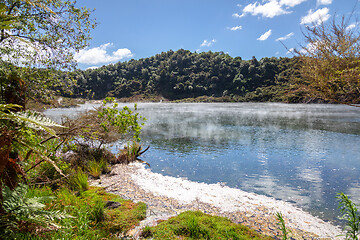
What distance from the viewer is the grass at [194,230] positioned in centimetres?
549

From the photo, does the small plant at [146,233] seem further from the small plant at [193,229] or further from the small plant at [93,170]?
the small plant at [93,170]

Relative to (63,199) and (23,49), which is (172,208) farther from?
(23,49)

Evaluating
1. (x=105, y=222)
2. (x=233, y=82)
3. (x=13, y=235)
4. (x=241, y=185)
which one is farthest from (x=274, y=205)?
(x=233, y=82)

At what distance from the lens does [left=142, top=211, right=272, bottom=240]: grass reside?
549 centimetres

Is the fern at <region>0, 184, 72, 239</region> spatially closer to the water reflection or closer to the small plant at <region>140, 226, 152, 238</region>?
the small plant at <region>140, 226, 152, 238</region>

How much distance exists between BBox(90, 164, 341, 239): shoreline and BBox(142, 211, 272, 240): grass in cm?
62

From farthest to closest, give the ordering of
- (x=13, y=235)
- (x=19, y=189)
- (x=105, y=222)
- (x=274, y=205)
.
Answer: (x=274, y=205) < (x=105, y=222) < (x=19, y=189) < (x=13, y=235)

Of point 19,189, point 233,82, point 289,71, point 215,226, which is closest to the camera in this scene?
point 19,189

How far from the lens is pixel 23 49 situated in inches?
234

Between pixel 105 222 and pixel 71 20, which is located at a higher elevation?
pixel 71 20

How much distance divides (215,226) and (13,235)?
4954 mm

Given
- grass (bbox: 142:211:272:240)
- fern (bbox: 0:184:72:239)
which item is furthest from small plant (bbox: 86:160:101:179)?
fern (bbox: 0:184:72:239)

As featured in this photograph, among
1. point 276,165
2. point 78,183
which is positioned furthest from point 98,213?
point 276,165

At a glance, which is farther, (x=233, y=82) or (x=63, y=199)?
(x=233, y=82)
